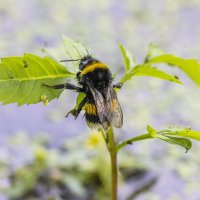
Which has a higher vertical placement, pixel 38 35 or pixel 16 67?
pixel 38 35

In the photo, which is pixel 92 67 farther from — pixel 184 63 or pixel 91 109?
pixel 184 63

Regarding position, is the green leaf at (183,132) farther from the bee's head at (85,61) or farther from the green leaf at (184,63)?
the bee's head at (85,61)

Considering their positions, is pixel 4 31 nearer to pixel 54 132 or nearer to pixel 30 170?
pixel 54 132

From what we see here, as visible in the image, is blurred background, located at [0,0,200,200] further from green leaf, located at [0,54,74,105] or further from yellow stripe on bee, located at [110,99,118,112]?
green leaf, located at [0,54,74,105]

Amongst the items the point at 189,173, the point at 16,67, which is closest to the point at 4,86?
the point at 16,67

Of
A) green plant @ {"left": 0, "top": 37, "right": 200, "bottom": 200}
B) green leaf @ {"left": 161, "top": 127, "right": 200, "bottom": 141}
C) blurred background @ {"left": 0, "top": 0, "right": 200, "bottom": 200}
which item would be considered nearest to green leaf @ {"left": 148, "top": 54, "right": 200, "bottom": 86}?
green plant @ {"left": 0, "top": 37, "right": 200, "bottom": 200}

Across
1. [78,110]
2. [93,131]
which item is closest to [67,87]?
[78,110]
